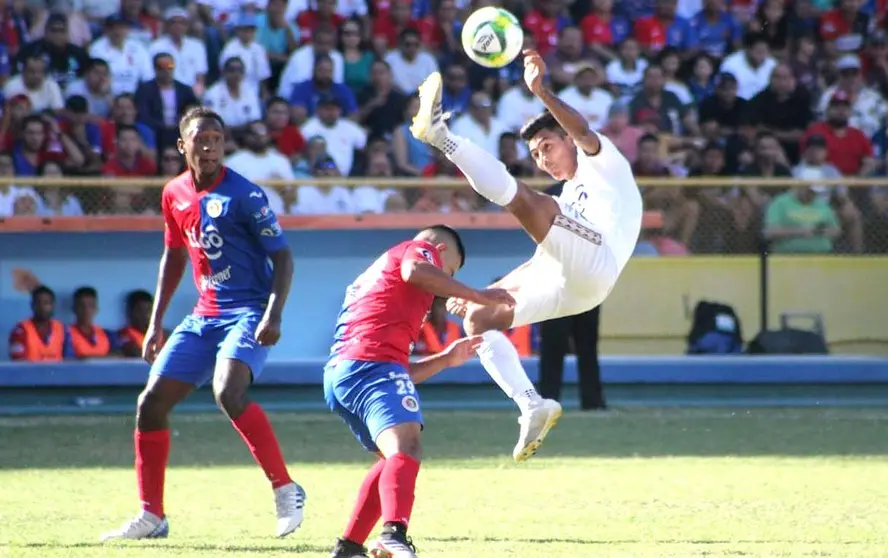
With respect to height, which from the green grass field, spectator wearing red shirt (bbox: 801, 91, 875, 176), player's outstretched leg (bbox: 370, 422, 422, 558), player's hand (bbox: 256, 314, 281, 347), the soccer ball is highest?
the soccer ball

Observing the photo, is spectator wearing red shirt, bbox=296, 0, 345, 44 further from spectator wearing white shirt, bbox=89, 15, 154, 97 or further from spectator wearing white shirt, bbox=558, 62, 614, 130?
spectator wearing white shirt, bbox=558, 62, 614, 130

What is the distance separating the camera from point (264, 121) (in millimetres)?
15828

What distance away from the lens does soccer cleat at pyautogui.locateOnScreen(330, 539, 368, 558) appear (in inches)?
245

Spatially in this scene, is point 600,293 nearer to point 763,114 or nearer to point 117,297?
point 117,297

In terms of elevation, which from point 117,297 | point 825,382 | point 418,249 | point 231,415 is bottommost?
point 825,382

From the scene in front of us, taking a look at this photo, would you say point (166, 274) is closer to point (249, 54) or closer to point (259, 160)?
point (259, 160)

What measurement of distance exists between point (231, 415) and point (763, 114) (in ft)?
35.7

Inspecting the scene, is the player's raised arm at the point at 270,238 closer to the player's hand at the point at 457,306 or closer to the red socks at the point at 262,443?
the red socks at the point at 262,443

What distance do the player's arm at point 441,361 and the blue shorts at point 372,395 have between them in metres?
0.34

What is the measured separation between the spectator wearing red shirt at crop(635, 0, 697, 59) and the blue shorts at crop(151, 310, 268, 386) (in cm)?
1123

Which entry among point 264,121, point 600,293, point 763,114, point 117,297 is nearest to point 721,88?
point 763,114

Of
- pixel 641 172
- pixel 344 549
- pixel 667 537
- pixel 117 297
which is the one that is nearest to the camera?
pixel 344 549

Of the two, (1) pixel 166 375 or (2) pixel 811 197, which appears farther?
(2) pixel 811 197

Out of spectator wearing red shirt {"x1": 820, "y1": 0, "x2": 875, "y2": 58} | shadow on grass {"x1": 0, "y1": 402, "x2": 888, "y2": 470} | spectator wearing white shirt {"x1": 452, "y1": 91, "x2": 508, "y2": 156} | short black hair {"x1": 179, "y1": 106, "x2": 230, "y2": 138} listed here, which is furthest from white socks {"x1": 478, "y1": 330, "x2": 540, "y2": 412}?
spectator wearing red shirt {"x1": 820, "y1": 0, "x2": 875, "y2": 58}
